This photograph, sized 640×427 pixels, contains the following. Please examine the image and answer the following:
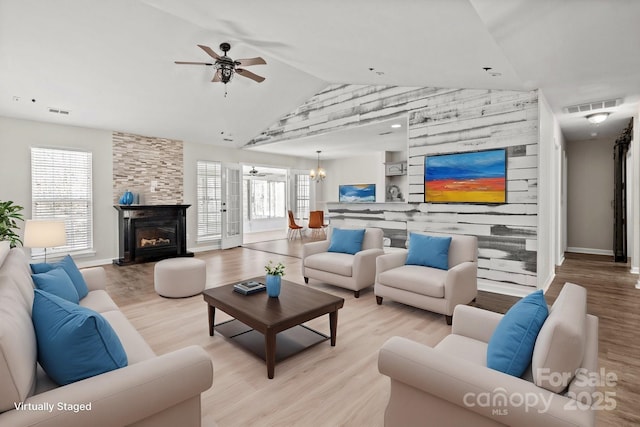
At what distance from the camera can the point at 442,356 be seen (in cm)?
145

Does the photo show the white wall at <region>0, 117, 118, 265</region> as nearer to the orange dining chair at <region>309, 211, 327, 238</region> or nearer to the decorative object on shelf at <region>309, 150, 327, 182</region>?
the orange dining chair at <region>309, 211, 327, 238</region>

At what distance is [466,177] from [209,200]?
5859 millimetres

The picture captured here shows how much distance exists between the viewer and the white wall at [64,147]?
17.7 ft

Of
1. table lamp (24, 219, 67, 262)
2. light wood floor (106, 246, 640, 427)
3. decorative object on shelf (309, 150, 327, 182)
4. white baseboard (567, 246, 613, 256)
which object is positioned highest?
decorative object on shelf (309, 150, 327, 182)

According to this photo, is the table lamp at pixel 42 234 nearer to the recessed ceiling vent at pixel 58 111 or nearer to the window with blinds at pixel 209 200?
the recessed ceiling vent at pixel 58 111

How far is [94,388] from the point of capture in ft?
4.00

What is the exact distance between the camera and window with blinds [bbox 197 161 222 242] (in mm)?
7891

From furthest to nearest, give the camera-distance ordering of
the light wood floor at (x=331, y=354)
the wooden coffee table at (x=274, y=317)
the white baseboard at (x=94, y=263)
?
the white baseboard at (x=94, y=263) → the wooden coffee table at (x=274, y=317) → the light wood floor at (x=331, y=354)

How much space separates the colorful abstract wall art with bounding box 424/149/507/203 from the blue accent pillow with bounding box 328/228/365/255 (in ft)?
4.49

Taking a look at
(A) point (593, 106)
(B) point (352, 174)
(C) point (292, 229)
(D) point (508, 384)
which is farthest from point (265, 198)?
(D) point (508, 384)

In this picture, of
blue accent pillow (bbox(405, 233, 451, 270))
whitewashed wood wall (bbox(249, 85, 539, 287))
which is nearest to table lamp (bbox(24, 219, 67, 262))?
blue accent pillow (bbox(405, 233, 451, 270))

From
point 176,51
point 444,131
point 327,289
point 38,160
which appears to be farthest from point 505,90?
point 38,160

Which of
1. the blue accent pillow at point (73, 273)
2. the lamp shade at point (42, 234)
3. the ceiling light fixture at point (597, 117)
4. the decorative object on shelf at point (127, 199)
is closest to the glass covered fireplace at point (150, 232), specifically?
the decorative object on shelf at point (127, 199)

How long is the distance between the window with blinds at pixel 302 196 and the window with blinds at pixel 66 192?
5803mm
